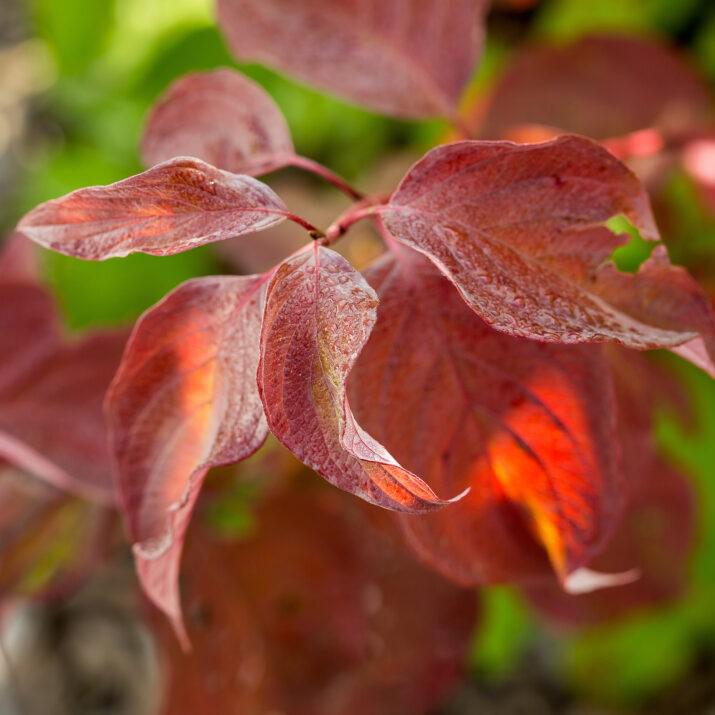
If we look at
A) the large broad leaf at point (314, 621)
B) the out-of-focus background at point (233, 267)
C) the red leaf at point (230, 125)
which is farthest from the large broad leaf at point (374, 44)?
the out-of-focus background at point (233, 267)

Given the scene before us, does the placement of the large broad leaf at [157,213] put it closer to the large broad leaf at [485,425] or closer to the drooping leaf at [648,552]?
the large broad leaf at [485,425]

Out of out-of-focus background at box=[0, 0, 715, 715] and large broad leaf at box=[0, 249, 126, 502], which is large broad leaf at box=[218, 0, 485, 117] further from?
out-of-focus background at box=[0, 0, 715, 715]

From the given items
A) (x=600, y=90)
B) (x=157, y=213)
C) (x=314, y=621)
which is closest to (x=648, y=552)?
(x=314, y=621)

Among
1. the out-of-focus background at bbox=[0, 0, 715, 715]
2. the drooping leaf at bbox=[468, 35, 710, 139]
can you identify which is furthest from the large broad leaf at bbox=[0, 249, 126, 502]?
the out-of-focus background at bbox=[0, 0, 715, 715]

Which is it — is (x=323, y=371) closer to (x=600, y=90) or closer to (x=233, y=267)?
(x=600, y=90)

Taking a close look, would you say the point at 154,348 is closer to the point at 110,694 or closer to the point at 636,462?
the point at 636,462
